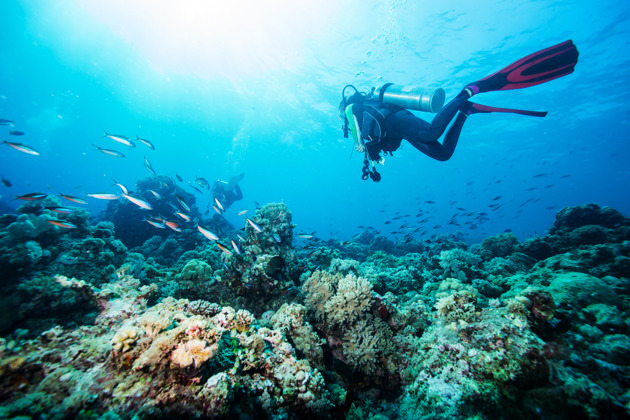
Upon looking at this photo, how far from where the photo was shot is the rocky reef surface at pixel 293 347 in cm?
198

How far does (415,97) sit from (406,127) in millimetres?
1144

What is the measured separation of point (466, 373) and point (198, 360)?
3005 mm

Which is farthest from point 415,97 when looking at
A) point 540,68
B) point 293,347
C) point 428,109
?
point 293,347

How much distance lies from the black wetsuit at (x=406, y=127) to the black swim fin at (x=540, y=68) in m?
0.81

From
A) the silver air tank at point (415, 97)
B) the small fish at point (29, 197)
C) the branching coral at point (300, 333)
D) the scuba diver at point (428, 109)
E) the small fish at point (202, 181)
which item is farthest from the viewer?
the small fish at point (202, 181)

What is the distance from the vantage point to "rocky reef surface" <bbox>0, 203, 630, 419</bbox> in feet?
6.50

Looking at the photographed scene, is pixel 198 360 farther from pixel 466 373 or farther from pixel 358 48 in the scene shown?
pixel 358 48

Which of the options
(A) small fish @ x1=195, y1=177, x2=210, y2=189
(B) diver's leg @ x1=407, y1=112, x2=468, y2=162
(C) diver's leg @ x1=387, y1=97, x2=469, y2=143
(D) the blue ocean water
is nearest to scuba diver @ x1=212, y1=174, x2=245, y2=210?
(D) the blue ocean water

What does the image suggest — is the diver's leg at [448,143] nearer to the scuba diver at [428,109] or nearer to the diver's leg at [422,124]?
the scuba diver at [428,109]

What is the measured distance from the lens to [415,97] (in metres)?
6.55

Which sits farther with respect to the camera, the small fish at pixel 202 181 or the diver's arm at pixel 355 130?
the small fish at pixel 202 181

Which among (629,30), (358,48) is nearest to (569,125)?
(629,30)

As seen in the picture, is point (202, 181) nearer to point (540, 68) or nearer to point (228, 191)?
point (540, 68)

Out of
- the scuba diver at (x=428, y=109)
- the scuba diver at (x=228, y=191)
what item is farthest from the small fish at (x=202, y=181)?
the scuba diver at (x=228, y=191)
